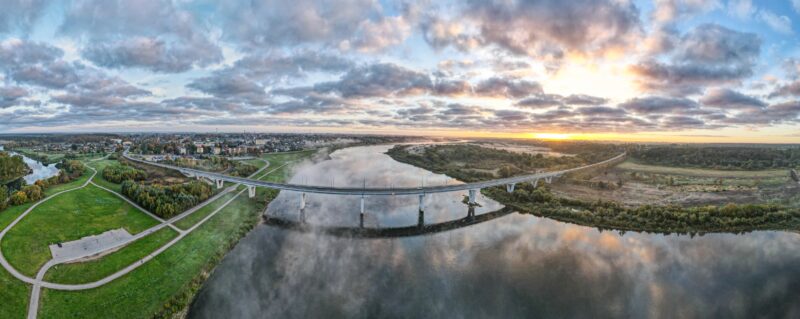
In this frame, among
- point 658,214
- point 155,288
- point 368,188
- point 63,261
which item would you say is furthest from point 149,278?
point 658,214

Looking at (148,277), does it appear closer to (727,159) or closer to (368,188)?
(368,188)

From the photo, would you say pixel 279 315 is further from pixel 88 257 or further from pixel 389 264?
pixel 88 257

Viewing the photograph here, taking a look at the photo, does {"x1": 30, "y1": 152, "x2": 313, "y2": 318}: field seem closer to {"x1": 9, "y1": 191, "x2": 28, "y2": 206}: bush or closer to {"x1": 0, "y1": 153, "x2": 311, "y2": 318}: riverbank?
{"x1": 0, "y1": 153, "x2": 311, "y2": 318}: riverbank

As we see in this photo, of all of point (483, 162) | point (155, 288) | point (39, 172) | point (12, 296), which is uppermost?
point (483, 162)

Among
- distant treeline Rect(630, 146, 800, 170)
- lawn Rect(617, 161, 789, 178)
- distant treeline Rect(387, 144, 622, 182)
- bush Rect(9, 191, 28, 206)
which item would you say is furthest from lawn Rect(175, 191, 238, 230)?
distant treeline Rect(630, 146, 800, 170)

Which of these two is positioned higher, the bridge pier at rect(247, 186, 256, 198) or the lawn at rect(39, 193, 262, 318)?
the bridge pier at rect(247, 186, 256, 198)
